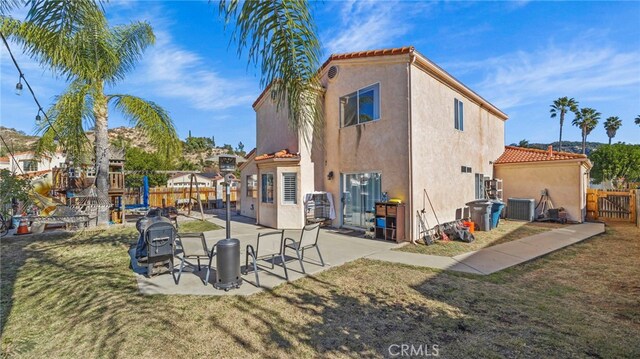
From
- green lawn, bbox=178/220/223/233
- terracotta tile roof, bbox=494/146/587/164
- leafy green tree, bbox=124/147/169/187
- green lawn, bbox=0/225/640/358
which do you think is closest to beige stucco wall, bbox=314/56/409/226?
green lawn, bbox=0/225/640/358

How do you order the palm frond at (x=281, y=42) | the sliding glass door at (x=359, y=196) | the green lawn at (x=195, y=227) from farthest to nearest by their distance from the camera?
the green lawn at (x=195, y=227) < the sliding glass door at (x=359, y=196) < the palm frond at (x=281, y=42)

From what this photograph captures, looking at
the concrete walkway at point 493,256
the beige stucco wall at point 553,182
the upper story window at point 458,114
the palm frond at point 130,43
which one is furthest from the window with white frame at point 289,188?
the beige stucco wall at point 553,182

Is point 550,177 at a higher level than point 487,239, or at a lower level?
higher

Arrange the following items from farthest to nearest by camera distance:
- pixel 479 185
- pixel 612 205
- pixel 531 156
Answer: pixel 531 156
pixel 479 185
pixel 612 205

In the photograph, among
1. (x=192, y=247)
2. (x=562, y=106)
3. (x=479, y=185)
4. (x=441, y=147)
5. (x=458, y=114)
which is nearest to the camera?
(x=192, y=247)

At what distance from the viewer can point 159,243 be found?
5.80m

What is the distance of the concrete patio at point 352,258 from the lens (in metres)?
5.49

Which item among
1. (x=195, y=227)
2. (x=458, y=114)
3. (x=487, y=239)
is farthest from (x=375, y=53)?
(x=195, y=227)

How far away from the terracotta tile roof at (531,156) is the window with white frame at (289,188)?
12.4m

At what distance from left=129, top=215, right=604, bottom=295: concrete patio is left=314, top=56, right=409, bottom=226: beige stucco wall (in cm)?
224

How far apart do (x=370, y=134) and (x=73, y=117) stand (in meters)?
10.1

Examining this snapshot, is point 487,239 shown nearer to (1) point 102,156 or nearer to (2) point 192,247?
(2) point 192,247

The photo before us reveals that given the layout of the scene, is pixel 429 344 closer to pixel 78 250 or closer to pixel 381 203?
pixel 381 203

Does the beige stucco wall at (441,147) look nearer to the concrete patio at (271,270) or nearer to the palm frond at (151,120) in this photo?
the concrete patio at (271,270)
